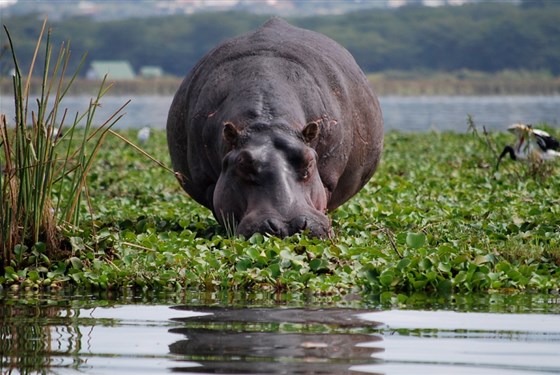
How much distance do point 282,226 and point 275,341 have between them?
95.1 inches

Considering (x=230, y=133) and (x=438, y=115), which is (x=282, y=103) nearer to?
(x=230, y=133)

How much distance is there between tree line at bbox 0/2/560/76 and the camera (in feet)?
374

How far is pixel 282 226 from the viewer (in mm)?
7285

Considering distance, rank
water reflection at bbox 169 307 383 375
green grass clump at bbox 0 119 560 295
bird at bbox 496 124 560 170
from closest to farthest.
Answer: water reflection at bbox 169 307 383 375
green grass clump at bbox 0 119 560 295
bird at bbox 496 124 560 170

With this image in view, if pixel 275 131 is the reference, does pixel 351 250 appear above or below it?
below

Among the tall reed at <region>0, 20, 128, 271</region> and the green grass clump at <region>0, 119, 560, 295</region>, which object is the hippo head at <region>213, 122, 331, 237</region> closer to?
the green grass clump at <region>0, 119, 560, 295</region>

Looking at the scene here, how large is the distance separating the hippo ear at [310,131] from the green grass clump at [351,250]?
2.07 feet

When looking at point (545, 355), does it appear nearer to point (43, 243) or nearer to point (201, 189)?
point (43, 243)

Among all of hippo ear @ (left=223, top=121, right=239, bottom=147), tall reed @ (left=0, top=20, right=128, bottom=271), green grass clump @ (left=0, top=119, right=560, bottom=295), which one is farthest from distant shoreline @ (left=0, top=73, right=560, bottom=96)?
tall reed @ (left=0, top=20, right=128, bottom=271)

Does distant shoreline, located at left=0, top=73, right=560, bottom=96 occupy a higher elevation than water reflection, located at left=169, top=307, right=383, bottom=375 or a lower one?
higher

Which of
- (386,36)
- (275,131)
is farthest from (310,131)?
(386,36)

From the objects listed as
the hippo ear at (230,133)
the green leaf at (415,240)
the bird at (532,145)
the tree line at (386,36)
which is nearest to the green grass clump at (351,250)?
the green leaf at (415,240)

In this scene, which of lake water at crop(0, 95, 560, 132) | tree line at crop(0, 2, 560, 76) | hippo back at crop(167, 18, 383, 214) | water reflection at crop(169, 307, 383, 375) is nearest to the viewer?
water reflection at crop(169, 307, 383, 375)

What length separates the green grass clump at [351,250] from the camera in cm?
649
